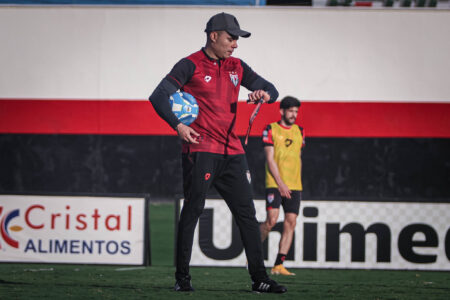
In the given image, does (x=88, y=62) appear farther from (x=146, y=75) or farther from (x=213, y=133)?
(x=213, y=133)

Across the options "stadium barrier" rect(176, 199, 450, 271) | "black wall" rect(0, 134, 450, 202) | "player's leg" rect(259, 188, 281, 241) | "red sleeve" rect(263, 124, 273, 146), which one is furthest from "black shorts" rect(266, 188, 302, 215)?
"black wall" rect(0, 134, 450, 202)

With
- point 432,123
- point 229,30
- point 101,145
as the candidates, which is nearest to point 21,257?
point 229,30

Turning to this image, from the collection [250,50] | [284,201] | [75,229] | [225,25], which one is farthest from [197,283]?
[250,50]

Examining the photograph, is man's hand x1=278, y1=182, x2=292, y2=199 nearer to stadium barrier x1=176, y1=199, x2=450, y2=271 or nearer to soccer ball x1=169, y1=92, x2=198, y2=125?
stadium barrier x1=176, y1=199, x2=450, y2=271

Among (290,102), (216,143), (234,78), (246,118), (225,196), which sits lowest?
(246,118)

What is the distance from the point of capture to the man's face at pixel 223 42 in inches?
136

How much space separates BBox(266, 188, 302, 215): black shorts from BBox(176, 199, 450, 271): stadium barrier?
51cm

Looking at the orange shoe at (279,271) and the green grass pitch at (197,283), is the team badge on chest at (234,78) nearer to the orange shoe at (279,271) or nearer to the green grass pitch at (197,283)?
the green grass pitch at (197,283)

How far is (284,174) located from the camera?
5.23 metres

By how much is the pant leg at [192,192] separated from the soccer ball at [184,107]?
19cm

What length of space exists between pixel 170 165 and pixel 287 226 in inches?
183

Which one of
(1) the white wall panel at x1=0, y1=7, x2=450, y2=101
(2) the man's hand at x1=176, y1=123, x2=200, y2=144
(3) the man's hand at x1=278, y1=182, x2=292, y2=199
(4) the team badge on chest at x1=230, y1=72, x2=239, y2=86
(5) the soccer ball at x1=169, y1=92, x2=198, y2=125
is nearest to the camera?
(2) the man's hand at x1=176, y1=123, x2=200, y2=144

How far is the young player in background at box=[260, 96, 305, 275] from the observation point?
16.8ft

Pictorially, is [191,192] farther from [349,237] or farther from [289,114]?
[349,237]
